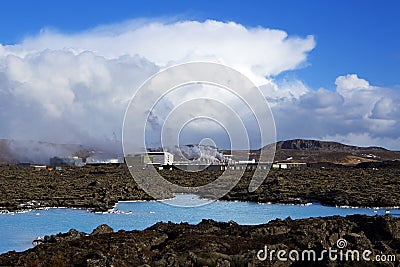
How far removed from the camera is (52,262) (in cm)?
943

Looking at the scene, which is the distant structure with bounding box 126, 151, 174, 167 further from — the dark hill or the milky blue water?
the milky blue water

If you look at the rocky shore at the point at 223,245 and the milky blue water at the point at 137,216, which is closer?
the rocky shore at the point at 223,245

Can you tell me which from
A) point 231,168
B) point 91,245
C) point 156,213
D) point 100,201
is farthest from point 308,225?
point 231,168

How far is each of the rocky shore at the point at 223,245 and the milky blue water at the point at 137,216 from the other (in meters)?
5.46

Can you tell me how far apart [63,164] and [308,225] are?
57786 mm

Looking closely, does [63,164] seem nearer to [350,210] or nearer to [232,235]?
[350,210]

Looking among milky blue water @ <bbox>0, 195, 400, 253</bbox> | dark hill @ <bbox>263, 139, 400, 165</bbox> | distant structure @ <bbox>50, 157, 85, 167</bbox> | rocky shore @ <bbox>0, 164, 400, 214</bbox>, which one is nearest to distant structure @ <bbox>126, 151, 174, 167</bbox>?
distant structure @ <bbox>50, 157, 85, 167</bbox>

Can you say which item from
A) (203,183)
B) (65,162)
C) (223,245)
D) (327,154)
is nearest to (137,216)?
(223,245)

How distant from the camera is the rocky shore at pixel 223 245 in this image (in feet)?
30.3

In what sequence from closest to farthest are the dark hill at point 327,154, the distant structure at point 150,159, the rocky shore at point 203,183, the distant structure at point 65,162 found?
the rocky shore at point 203,183 → the distant structure at point 150,159 → the distant structure at point 65,162 → the dark hill at point 327,154

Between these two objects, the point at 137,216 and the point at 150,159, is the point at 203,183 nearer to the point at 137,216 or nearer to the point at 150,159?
the point at 150,159

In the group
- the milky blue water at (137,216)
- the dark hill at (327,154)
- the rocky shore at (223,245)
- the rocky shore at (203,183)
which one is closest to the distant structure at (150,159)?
the rocky shore at (203,183)

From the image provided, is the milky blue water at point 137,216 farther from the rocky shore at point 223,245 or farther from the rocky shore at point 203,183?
the rocky shore at point 223,245

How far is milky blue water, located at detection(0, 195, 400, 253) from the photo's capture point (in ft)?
62.3
